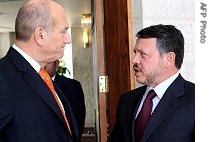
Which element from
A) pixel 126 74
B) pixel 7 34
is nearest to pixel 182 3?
pixel 126 74

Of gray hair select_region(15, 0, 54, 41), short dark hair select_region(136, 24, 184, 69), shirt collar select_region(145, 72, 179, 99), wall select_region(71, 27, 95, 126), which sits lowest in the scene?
wall select_region(71, 27, 95, 126)

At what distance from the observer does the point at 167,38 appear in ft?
5.32

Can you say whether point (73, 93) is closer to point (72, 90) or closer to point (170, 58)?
point (72, 90)

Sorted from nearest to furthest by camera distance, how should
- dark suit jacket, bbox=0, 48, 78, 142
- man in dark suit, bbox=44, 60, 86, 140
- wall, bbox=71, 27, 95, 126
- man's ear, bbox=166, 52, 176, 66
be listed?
dark suit jacket, bbox=0, 48, 78, 142 → man's ear, bbox=166, 52, 176, 66 → man in dark suit, bbox=44, 60, 86, 140 → wall, bbox=71, 27, 95, 126

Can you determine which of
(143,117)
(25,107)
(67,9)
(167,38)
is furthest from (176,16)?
(67,9)

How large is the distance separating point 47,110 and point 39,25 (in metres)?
0.35

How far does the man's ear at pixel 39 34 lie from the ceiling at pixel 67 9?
16.2 feet

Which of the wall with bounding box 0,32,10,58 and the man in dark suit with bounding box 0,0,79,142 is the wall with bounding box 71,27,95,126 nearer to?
the wall with bounding box 0,32,10,58

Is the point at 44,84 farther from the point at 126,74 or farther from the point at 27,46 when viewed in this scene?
the point at 126,74

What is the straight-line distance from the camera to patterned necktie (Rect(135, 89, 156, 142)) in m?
1.53

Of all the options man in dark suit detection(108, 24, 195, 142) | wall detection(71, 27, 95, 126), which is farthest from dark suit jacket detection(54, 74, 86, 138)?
wall detection(71, 27, 95, 126)

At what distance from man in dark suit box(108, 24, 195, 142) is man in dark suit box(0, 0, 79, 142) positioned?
0.29 meters

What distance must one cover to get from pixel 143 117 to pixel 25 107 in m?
0.51

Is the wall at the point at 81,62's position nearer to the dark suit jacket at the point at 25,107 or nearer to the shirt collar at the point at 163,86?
the shirt collar at the point at 163,86
